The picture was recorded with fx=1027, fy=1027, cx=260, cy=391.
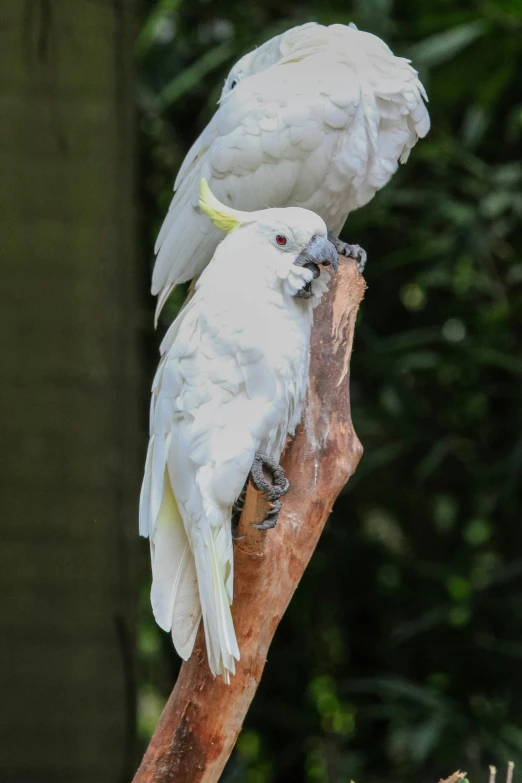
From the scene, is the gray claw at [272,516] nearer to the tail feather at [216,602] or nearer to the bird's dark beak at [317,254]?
the tail feather at [216,602]

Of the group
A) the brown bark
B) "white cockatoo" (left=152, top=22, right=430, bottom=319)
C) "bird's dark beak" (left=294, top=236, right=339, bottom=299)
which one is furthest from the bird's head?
"white cockatoo" (left=152, top=22, right=430, bottom=319)

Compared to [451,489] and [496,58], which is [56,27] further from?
[451,489]

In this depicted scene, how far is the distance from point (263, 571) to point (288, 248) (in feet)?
1.37

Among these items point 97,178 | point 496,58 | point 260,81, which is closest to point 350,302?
point 260,81

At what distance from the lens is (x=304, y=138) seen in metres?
1.68

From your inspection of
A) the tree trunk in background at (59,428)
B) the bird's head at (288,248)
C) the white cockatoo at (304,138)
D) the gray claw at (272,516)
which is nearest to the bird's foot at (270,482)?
the gray claw at (272,516)

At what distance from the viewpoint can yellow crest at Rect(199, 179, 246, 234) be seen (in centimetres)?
137

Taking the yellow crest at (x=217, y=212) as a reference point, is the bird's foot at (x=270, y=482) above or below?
below

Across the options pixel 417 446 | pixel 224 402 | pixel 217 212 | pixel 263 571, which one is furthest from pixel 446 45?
pixel 263 571

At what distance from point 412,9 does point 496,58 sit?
0.90ft

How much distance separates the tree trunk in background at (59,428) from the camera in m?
2.03

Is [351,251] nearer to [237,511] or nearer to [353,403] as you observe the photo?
[237,511]

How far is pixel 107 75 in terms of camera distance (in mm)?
2113

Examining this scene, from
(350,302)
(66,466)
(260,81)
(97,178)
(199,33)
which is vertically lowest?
(66,466)
